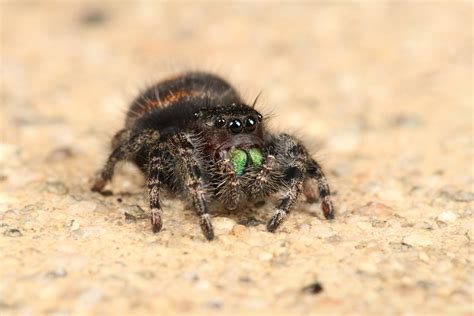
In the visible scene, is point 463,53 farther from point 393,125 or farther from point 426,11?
point 393,125

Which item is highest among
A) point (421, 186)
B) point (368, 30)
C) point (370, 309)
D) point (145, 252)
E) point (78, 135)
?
point (368, 30)

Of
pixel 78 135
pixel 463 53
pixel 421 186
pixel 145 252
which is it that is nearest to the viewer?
pixel 145 252

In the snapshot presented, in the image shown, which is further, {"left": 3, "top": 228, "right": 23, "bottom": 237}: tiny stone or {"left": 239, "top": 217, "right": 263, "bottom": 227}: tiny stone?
{"left": 239, "top": 217, "right": 263, "bottom": 227}: tiny stone

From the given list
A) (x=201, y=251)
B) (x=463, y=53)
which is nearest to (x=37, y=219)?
(x=201, y=251)

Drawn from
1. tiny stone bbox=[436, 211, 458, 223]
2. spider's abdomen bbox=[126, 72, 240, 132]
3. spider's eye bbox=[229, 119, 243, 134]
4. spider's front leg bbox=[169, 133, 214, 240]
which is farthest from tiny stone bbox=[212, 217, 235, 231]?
tiny stone bbox=[436, 211, 458, 223]

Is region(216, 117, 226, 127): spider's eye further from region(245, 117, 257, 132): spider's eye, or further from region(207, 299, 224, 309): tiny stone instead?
region(207, 299, 224, 309): tiny stone

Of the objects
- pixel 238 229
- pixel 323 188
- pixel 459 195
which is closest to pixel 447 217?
pixel 459 195
